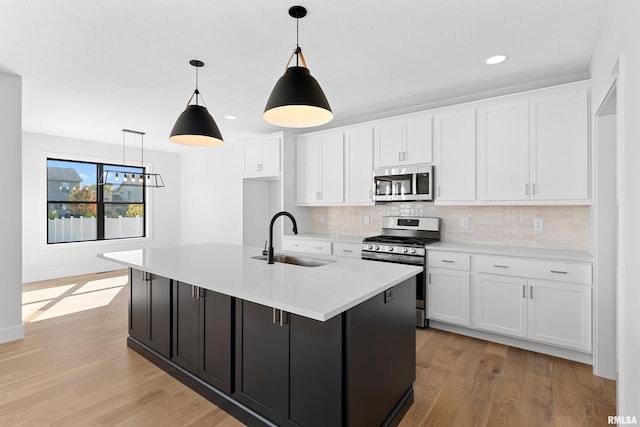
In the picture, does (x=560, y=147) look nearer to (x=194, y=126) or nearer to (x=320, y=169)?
(x=320, y=169)

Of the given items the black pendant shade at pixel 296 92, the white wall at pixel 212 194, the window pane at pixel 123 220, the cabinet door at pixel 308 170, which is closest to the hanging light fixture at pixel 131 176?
the window pane at pixel 123 220

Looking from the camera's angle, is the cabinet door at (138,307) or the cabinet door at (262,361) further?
the cabinet door at (138,307)

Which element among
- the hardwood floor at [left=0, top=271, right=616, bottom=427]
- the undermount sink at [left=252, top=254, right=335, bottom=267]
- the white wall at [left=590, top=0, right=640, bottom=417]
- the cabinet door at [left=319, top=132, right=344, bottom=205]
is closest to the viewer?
the white wall at [left=590, top=0, right=640, bottom=417]

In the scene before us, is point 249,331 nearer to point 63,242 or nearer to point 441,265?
point 441,265

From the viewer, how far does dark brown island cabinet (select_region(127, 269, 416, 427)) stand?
1660 mm

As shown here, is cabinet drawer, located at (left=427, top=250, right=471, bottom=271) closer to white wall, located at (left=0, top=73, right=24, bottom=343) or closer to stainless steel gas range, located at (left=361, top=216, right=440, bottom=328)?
stainless steel gas range, located at (left=361, top=216, right=440, bottom=328)

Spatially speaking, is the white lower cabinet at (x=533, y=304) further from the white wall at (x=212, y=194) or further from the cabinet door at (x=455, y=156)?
the white wall at (x=212, y=194)

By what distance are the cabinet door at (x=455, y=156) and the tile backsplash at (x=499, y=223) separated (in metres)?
0.38

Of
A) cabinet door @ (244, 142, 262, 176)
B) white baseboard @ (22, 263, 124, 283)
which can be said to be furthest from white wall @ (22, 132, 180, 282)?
cabinet door @ (244, 142, 262, 176)

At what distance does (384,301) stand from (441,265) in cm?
178

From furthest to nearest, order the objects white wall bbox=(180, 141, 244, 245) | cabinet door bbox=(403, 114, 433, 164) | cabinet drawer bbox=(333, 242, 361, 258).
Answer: white wall bbox=(180, 141, 244, 245)
cabinet drawer bbox=(333, 242, 361, 258)
cabinet door bbox=(403, 114, 433, 164)

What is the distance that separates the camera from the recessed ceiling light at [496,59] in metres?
2.77

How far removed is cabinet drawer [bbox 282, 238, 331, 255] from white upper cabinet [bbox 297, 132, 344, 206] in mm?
594

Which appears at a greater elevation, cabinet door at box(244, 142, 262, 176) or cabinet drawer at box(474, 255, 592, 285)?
cabinet door at box(244, 142, 262, 176)
